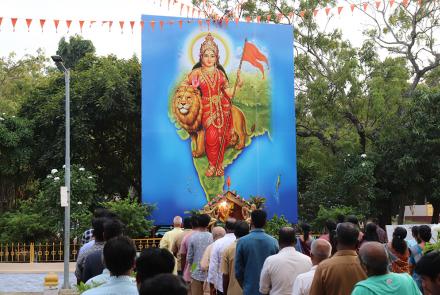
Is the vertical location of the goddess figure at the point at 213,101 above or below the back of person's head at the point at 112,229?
above

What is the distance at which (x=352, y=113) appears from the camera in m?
28.1

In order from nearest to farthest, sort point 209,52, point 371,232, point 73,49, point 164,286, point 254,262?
point 164,286 < point 254,262 < point 371,232 < point 209,52 < point 73,49

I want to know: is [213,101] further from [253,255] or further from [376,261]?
[376,261]

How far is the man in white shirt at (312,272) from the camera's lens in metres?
5.54

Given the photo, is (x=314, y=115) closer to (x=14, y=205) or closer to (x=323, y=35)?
(x=323, y=35)

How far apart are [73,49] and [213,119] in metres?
14.3

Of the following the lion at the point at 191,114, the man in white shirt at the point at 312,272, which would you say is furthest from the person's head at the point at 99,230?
the lion at the point at 191,114

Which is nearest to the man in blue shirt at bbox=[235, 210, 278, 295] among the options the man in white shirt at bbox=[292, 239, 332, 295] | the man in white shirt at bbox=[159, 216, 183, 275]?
the man in white shirt at bbox=[292, 239, 332, 295]

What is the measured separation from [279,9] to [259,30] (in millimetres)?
3038

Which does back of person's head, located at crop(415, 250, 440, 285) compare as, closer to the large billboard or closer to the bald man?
the bald man

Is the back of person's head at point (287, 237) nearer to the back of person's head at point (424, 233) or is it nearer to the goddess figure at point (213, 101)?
the back of person's head at point (424, 233)

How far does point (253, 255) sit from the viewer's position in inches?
286

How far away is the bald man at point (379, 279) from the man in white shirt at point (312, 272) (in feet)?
3.98

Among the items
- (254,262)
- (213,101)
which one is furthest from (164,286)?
(213,101)
